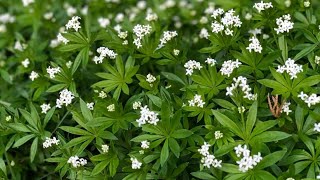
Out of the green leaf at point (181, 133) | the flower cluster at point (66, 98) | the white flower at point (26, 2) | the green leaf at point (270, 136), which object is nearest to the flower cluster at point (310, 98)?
the green leaf at point (270, 136)

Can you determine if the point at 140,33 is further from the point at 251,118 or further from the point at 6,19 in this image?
the point at 6,19

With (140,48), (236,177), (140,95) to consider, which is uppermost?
(140,48)

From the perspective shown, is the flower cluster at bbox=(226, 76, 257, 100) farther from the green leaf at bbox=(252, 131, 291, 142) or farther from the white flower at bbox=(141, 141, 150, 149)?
the white flower at bbox=(141, 141, 150, 149)

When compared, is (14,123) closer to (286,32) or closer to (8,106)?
(8,106)

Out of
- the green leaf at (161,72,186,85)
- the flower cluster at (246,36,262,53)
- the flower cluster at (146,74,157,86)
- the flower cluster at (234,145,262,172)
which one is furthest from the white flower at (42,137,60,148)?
the flower cluster at (246,36,262,53)

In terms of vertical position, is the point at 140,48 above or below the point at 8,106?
above

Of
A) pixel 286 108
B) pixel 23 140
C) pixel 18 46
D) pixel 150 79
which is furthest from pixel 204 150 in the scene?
pixel 18 46

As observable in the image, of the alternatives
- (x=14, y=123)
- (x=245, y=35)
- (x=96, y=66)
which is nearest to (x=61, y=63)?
(x=96, y=66)
